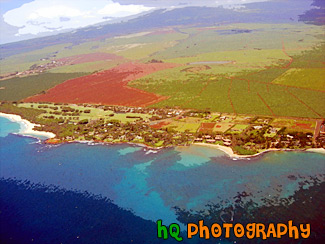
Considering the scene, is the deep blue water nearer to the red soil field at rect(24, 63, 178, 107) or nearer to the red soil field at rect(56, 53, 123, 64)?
the red soil field at rect(24, 63, 178, 107)

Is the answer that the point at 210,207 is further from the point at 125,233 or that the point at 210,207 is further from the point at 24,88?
the point at 24,88

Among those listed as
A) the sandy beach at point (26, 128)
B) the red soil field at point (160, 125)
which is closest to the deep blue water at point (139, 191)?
the red soil field at point (160, 125)

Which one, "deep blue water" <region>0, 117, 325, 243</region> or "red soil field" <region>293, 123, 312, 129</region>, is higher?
"red soil field" <region>293, 123, 312, 129</region>

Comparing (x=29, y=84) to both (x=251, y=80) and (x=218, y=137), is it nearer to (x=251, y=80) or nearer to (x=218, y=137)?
(x=251, y=80)

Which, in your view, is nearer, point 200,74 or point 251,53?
point 200,74

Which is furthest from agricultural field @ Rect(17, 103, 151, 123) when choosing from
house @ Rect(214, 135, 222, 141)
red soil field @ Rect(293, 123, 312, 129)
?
red soil field @ Rect(293, 123, 312, 129)

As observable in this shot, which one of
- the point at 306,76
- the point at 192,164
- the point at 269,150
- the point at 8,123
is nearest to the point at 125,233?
the point at 192,164

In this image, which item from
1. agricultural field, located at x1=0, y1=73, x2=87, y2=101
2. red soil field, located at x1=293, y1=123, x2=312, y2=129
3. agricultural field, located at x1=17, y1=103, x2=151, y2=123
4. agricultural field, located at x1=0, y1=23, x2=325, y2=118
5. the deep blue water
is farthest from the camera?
agricultural field, located at x1=0, y1=73, x2=87, y2=101
